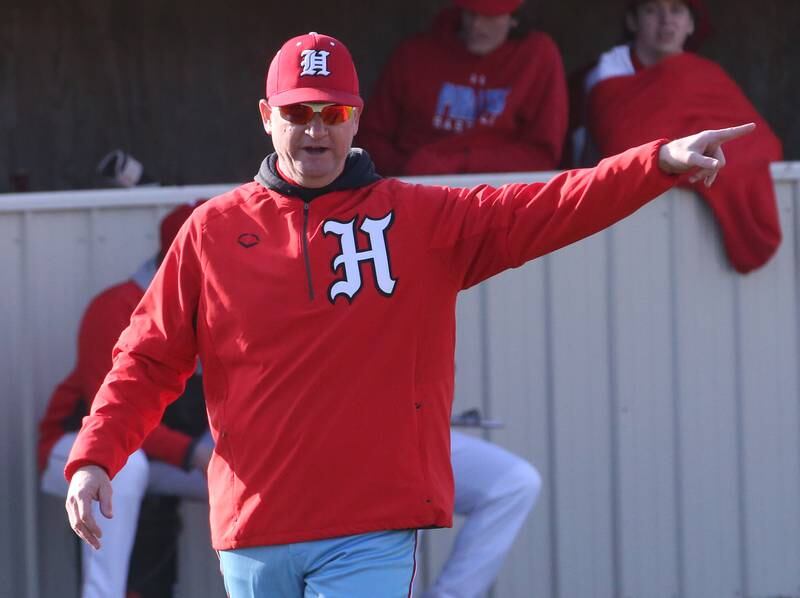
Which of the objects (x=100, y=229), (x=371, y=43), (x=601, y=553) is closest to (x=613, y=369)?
(x=601, y=553)

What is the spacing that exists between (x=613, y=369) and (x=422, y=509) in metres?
2.32

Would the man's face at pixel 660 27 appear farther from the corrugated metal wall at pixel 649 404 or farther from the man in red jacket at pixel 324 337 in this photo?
the man in red jacket at pixel 324 337

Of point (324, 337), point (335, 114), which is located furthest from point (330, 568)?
point (335, 114)

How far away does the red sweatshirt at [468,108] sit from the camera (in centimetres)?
561

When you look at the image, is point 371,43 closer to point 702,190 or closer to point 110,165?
point 110,165

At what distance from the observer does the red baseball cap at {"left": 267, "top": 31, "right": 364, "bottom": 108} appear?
3164mm

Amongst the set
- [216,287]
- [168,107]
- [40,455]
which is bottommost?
[40,455]

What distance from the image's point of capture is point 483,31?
18.8 ft

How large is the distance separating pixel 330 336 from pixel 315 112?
1.52ft

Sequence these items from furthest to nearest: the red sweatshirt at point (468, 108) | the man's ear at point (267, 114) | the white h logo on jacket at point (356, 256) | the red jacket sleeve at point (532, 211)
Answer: the red sweatshirt at point (468, 108), the man's ear at point (267, 114), the white h logo on jacket at point (356, 256), the red jacket sleeve at point (532, 211)

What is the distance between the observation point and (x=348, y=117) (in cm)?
320

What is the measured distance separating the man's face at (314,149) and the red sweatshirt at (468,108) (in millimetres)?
2344

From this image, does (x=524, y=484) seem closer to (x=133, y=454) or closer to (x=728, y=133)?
(x=133, y=454)

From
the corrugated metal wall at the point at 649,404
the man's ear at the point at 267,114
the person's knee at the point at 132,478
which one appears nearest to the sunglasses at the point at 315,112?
the man's ear at the point at 267,114
